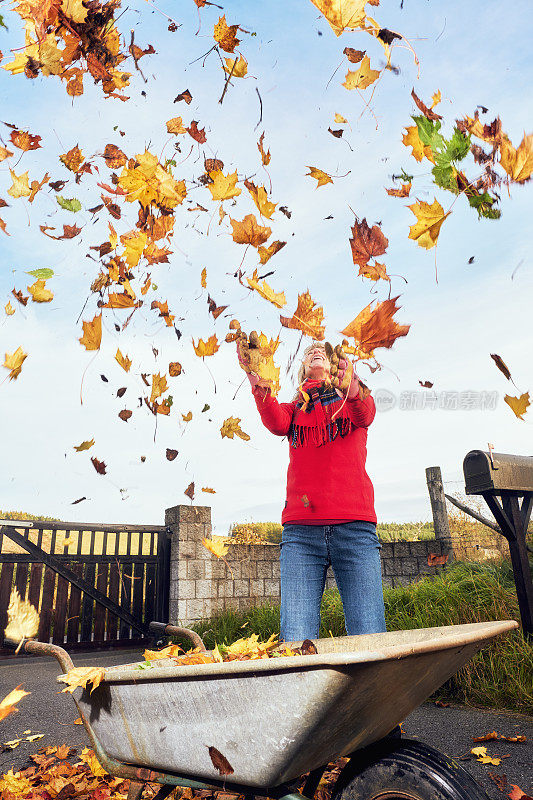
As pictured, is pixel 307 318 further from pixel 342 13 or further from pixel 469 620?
pixel 469 620

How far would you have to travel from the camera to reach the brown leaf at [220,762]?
1.32 metres

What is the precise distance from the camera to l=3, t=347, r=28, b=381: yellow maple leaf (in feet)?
7.84

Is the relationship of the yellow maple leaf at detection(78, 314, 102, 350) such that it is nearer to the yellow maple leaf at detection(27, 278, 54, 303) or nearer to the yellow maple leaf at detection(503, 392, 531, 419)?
the yellow maple leaf at detection(27, 278, 54, 303)

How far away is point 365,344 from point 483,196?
0.67 meters

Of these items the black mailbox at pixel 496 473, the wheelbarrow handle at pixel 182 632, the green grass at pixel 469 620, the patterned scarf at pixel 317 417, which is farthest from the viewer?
the black mailbox at pixel 496 473

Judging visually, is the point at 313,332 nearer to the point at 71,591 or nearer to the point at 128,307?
the point at 128,307

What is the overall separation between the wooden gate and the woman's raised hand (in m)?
5.64

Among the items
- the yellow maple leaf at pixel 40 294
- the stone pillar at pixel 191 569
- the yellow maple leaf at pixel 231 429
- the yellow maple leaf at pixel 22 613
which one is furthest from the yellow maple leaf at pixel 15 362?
the stone pillar at pixel 191 569

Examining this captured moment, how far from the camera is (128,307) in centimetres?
272

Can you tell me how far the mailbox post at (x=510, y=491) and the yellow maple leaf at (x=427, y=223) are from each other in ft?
9.91

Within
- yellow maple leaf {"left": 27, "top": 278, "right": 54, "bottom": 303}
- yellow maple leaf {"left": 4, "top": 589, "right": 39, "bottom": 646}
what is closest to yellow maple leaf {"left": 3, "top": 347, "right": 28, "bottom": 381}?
yellow maple leaf {"left": 27, "top": 278, "right": 54, "bottom": 303}

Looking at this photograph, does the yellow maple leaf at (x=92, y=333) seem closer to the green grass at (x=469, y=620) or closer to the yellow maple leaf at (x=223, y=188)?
the yellow maple leaf at (x=223, y=188)

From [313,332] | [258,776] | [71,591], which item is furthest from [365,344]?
[71,591]

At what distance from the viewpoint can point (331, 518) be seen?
211 centimetres
